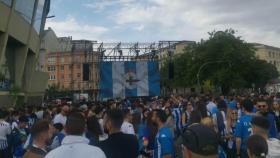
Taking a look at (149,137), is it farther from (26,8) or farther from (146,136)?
(26,8)

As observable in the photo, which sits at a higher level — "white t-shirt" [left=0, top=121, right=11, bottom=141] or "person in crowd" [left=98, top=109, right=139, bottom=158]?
"person in crowd" [left=98, top=109, right=139, bottom=158]

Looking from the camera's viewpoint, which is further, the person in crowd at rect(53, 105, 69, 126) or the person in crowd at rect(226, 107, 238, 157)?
the person in crowd at rect(53, 105, 69, 126)

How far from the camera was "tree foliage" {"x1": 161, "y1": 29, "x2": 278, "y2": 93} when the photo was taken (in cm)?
7106

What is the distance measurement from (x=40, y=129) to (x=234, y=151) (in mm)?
5353

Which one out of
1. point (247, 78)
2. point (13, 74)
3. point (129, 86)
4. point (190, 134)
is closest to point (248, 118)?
point (190, 134)

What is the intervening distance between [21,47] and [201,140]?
40938 millimetres

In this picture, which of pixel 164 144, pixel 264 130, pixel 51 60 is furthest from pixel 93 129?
pixel 51 60

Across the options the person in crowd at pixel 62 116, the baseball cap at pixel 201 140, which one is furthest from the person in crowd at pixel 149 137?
the baseball cap at pixel 201 140

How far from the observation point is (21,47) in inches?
1672

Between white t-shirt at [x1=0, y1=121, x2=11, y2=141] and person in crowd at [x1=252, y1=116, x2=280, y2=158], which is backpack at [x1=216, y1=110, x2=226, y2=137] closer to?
white t-shirt at [x1=0, y1=121, x2=11, y2=141]

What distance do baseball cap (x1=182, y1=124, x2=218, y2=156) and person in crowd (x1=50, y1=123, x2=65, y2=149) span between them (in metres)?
5.21

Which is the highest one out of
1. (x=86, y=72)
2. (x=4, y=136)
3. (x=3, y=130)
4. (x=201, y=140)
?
(x=86, y=72)

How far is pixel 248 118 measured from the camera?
870 cm

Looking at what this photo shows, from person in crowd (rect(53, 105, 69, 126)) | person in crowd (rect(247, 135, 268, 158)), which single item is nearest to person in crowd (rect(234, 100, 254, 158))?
person in crowd (rect(247, 135, 268, 158))
